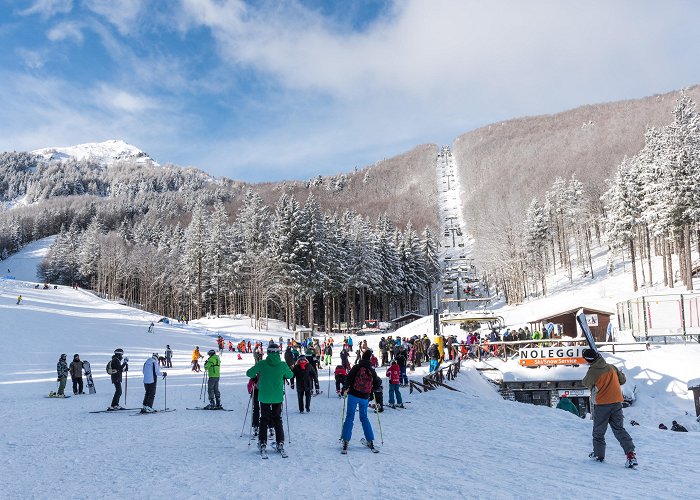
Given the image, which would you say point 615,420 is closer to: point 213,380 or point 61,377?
point 213,380

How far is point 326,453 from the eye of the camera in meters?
8.01

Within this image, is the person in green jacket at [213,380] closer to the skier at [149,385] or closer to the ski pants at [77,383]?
the skier at [149,385]

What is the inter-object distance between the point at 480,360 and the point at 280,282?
31.0 meters

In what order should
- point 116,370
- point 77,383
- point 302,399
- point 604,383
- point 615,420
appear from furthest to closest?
point 77,383 → point 116,370 → point 302,399 → point 604,383 → point 615,420

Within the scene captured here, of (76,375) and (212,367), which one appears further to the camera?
(76,375)

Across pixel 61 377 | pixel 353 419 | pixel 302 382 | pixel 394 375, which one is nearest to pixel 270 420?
pixel 353 419

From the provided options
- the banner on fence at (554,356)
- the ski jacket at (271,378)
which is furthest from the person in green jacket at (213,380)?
the banner on fence at (554,356)

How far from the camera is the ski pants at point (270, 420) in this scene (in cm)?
777

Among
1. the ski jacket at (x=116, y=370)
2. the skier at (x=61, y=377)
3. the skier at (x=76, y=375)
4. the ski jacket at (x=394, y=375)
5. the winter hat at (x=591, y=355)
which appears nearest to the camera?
the winter hat at (x=591, y=355)

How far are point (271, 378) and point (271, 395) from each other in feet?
0.81

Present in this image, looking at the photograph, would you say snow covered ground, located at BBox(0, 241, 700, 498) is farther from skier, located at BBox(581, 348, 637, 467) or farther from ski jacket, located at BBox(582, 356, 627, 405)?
ski jacket, located at BBox(582, 356, 627, 405)

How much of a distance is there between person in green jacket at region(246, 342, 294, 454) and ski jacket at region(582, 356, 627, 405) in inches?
173

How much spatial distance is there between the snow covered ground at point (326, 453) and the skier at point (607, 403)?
Result: 1.25ft

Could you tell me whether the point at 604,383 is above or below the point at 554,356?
above
